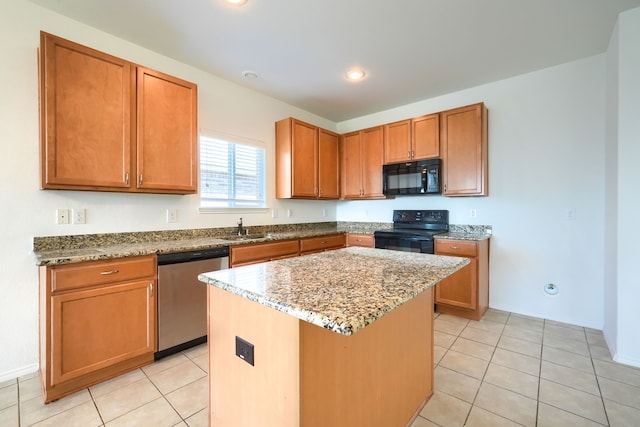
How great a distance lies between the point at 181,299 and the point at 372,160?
2959 millimetres

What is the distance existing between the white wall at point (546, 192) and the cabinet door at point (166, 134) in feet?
10.2

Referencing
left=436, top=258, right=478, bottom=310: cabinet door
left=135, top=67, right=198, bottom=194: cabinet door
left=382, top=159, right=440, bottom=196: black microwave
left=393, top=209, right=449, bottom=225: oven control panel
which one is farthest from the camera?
left=393, top=209, right=449, bottom=225: oven control panel

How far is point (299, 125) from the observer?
3.69 metres

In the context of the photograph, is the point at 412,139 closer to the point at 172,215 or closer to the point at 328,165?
the point at 328,165

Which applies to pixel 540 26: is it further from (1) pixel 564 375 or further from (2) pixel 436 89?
(1) pixel 564 375

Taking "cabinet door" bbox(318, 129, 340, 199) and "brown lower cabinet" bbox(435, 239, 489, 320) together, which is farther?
"cabinet door" bbox(318, 129, 340, 199)

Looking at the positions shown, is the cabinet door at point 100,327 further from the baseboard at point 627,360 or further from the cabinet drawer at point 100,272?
the baseboard at point 627,360

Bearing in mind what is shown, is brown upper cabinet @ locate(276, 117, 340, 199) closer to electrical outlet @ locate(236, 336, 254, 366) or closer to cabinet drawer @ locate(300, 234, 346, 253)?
cabinet drawer @ locate(300, 234, 346, 253)

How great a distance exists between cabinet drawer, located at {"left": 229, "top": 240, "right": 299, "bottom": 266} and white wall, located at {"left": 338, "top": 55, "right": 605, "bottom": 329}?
2136 mm

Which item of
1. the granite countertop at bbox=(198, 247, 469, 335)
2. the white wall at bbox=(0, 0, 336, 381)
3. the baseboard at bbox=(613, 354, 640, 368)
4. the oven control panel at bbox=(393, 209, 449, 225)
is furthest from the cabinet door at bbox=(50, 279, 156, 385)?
the baseboard at bbox=(613, 354, 640, 368)

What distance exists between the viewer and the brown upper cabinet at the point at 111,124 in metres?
1.87

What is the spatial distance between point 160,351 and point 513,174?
389 centimetres

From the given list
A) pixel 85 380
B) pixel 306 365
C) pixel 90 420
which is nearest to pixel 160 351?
pixel 85 380

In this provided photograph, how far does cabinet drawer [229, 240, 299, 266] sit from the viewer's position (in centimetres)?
262
